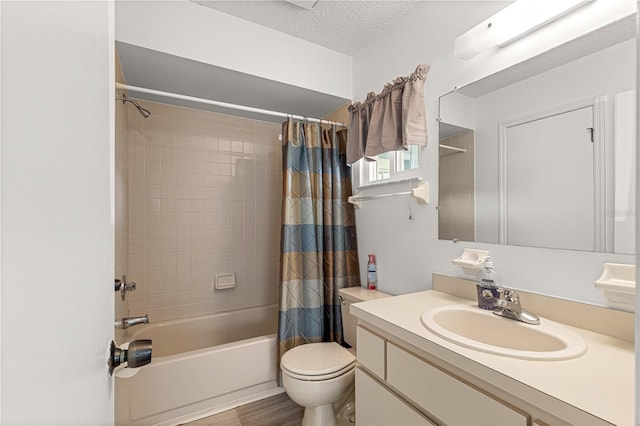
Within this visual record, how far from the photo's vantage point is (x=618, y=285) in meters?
0.81

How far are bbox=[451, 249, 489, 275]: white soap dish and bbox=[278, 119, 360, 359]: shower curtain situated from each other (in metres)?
0.89

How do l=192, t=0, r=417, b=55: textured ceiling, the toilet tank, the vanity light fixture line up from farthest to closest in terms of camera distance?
the toilet tank → l=192, t=0, r=417, b=55: textured ceiling → the vanity light fixture

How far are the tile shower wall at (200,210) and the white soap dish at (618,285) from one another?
86.9 inches

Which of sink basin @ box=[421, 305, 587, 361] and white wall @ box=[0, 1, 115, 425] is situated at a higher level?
white wall @ box=[0, 1, 115, 425]

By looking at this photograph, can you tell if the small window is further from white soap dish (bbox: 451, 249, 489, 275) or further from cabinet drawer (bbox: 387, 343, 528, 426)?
cabinet drawer (bbox: 387, 343, 528, 426)

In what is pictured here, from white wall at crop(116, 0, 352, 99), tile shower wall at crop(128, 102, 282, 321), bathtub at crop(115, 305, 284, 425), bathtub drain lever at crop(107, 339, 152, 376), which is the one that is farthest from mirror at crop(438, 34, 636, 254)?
tile shower wall at crop(128, 102, 282, 321)

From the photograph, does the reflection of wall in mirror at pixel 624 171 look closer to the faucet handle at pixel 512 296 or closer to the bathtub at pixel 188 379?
the faucet handle at pixel 512 296

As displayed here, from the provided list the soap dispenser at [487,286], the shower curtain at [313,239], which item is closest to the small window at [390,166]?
the shower curtain at [313,239]

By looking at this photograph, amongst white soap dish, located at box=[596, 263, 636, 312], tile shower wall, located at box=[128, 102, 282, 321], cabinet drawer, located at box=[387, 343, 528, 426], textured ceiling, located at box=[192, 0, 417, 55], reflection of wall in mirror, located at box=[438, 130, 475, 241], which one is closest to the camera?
cabinet drawer, located at box=[387, 343, 528, 426]

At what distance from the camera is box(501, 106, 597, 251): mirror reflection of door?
0.97m

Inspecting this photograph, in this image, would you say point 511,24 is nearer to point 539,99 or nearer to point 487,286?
point 539,99

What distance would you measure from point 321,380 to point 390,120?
4.84 ft

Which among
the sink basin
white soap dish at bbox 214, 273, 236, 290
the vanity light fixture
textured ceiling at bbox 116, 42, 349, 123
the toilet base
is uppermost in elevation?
textured ceiling at bbox 116, 42, 349, 123

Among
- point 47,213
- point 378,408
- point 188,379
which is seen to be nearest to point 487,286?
point 378,408
